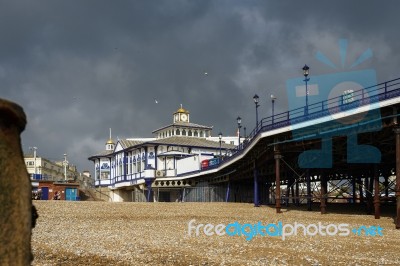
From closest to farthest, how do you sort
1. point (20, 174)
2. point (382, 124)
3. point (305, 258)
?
point (20, 174), point (305, 258), point (382, 124)

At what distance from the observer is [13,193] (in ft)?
7.86

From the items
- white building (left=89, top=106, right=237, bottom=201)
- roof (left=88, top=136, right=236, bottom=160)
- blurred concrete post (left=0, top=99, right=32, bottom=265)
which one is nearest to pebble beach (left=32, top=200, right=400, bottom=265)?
blurred concrete post (left=0, top=99, right=32, bottom=265)

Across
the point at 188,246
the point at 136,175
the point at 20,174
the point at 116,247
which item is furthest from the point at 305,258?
the point at 136,175

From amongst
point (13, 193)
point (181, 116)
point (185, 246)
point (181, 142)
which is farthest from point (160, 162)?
point (13, 193)

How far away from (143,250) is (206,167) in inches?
1558

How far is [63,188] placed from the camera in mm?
64500

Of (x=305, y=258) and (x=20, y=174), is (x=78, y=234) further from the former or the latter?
(x=20, y=174)

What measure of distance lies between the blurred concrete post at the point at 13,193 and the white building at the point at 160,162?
48.2 m

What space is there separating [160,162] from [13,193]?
60.8 metres

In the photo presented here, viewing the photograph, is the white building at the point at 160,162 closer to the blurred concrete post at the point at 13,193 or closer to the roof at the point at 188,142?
the roof at the point at 188,142

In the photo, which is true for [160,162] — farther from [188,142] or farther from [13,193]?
[13,193]

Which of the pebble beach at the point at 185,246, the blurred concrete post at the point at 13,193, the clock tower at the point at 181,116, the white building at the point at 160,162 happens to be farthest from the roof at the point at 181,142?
the blurred concrete post at the point at 13,193

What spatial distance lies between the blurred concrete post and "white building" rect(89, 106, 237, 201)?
158 feet

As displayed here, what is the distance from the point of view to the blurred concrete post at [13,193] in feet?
7.62
